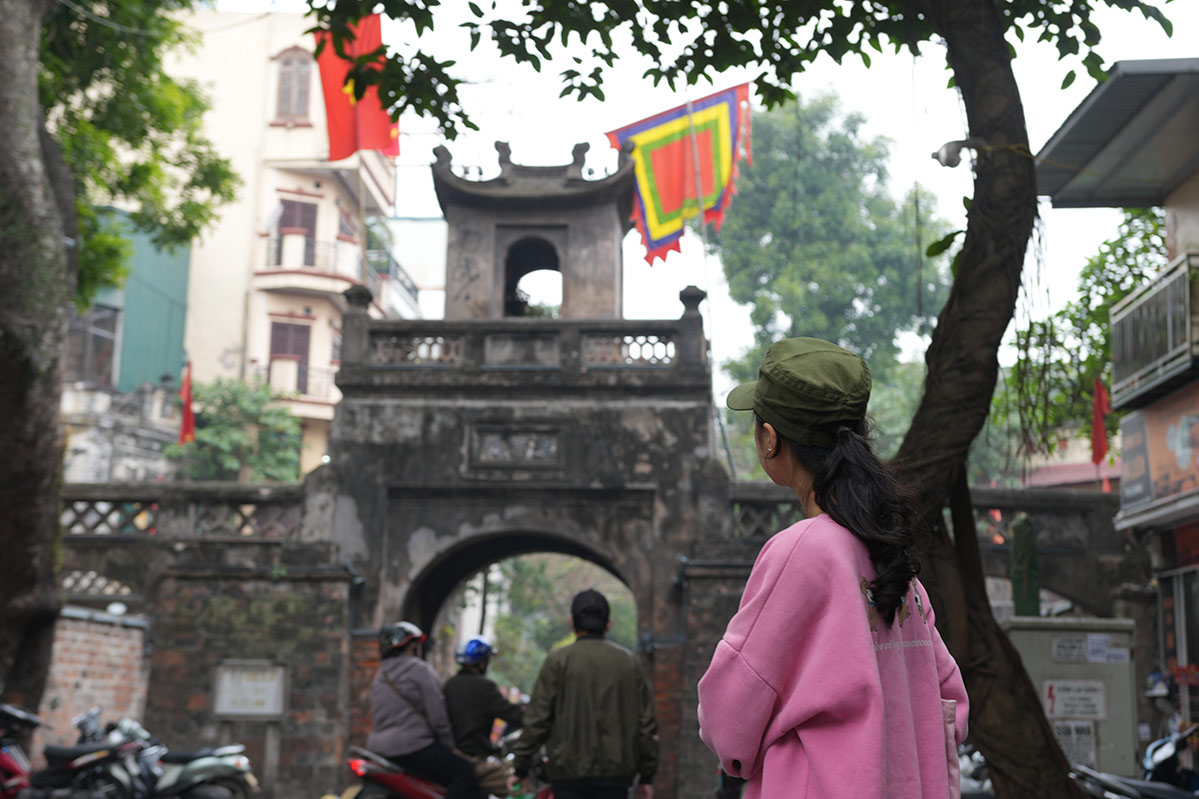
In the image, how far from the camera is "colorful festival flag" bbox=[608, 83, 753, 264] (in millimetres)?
15961

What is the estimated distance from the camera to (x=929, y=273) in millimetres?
34500

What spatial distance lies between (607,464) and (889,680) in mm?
11117

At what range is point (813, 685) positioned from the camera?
6.60 feet

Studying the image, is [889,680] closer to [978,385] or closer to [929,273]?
[978,385]

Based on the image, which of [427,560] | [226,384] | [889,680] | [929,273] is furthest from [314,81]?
[889,680]

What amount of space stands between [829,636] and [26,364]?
7.19 m

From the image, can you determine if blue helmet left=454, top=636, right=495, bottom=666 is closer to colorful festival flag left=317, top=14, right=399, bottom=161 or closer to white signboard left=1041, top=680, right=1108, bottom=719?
white signboard left=1041, top=680, right=1108, bottom=719

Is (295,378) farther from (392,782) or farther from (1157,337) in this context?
(392,782)

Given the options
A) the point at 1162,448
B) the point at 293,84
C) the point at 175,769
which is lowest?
the point at 175,769

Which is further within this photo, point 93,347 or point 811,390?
point 93,347

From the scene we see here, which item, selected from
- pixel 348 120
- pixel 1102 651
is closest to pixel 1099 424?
pixel 1102 651

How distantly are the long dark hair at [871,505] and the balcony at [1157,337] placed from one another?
10.0 metres

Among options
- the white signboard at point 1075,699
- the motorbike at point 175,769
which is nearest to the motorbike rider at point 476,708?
the motorbike at point 175,769

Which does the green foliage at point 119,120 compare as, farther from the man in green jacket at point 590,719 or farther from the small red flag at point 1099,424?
the small red flag at point 1099,424
